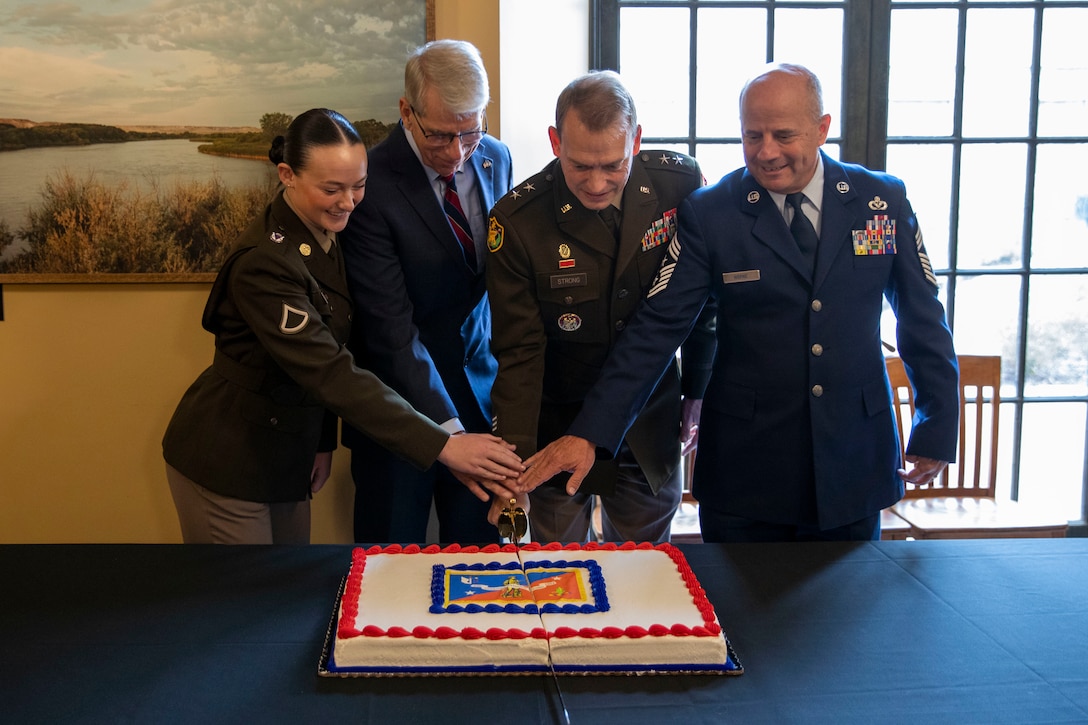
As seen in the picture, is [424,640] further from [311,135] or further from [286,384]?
[311,135]

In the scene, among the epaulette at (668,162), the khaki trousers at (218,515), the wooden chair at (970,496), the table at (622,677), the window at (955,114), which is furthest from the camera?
the window at (955,114)

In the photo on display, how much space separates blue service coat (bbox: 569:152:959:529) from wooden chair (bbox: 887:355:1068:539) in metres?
1.10

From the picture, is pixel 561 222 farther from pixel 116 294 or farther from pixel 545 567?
pixel 116 294

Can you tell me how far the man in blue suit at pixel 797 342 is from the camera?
1822mm

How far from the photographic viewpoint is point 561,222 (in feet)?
6.63

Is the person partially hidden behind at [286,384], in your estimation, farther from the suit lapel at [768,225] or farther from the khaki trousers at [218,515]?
the suit lapel at [768,225]

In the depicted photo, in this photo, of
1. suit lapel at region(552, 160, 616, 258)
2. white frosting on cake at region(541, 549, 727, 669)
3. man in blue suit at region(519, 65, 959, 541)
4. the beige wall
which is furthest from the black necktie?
the beige wall

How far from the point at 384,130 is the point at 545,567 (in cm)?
171

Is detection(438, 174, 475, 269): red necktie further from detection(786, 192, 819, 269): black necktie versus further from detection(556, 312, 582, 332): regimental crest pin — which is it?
detection(786, 192, 819, 269): black necktie

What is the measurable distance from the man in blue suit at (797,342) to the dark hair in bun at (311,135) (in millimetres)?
729

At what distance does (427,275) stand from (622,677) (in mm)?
1224

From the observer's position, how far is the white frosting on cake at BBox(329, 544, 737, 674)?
4.13 ft

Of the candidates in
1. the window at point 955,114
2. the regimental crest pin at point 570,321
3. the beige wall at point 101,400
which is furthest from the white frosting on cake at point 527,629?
the window at point 955,114

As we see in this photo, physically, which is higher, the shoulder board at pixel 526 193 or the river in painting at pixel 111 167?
the river in painting at pixel 111 167
